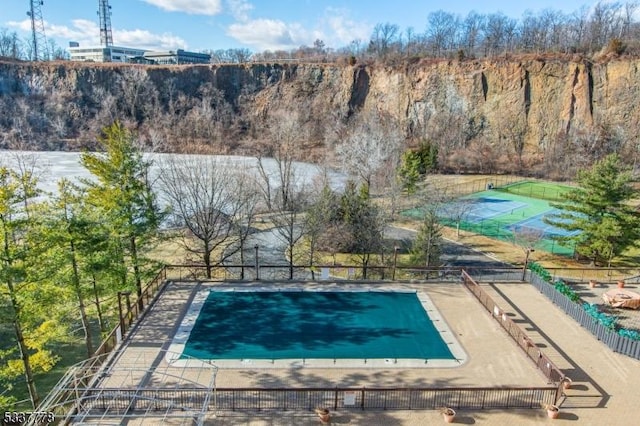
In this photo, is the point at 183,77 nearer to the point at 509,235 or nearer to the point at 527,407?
the point at 509,235

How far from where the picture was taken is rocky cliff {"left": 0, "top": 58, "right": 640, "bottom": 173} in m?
59.4

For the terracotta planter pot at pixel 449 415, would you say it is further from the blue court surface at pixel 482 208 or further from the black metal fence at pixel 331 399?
the blue court surface at pixel 482 208

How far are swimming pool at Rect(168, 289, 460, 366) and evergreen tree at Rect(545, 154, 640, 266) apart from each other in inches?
536

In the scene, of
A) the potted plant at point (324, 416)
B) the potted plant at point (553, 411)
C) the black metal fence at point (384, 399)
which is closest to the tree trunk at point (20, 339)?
the black metal fence at point (384, 399)

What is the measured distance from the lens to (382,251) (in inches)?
1022

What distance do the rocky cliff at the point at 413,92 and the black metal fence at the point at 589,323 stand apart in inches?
1840

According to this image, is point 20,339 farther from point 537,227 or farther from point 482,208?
point 482,208

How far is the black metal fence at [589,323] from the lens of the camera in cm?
1512

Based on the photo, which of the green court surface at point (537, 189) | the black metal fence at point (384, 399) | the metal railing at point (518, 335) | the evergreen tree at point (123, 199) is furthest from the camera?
the green court surface at point (537, 189)

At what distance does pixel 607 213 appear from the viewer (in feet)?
85.5

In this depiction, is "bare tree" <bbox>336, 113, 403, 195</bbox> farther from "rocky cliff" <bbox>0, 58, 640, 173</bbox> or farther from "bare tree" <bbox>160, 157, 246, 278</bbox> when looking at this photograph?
"rocky cliff" <bbox>0, 58, 640, 173</bbox>

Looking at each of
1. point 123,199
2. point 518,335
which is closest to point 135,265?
point 123,199

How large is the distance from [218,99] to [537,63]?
52.1 metres

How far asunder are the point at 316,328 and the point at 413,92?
60.6m
